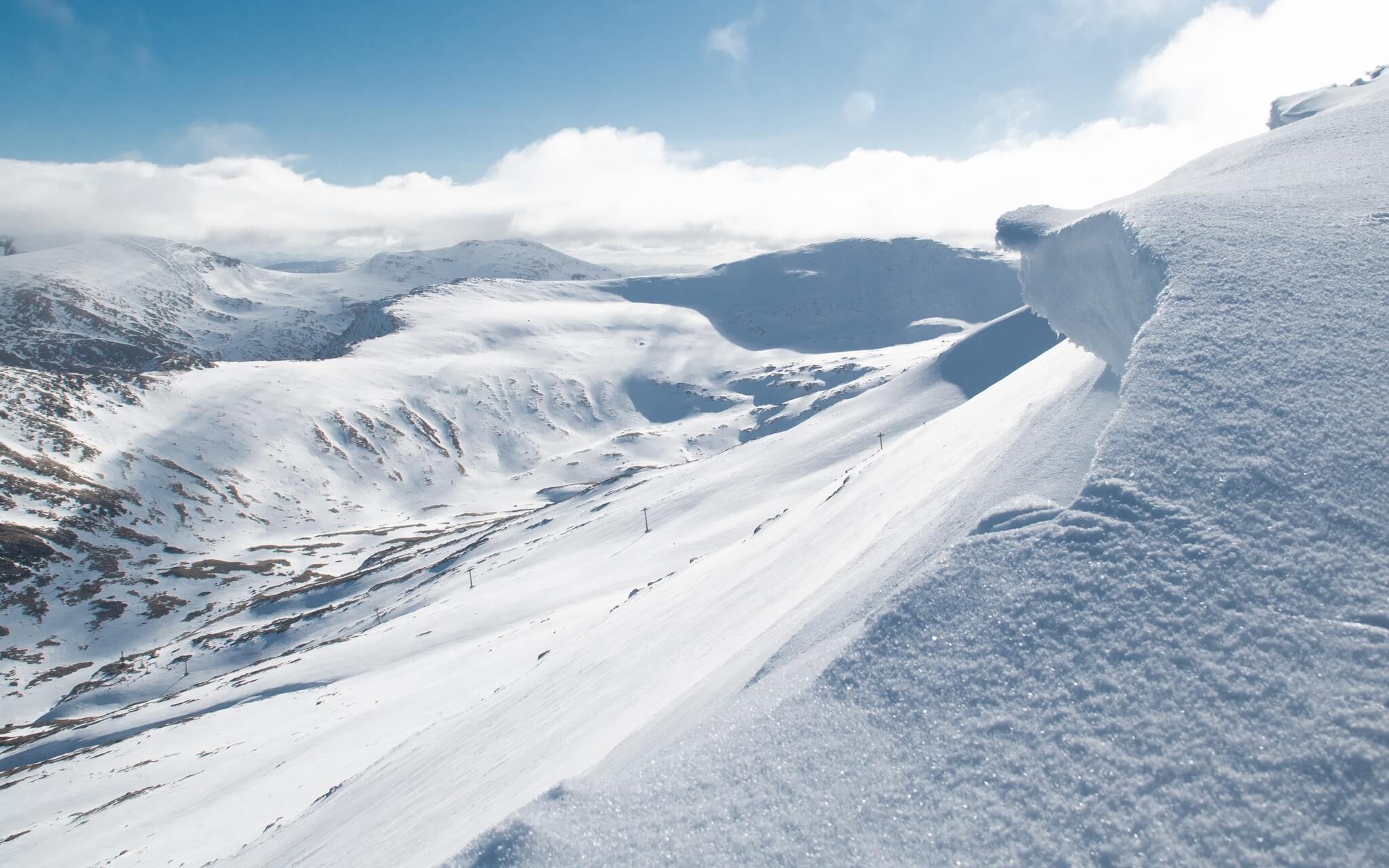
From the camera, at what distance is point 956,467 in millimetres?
9594

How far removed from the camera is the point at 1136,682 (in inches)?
132

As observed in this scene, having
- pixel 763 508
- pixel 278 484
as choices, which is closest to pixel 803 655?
pixel 763 508

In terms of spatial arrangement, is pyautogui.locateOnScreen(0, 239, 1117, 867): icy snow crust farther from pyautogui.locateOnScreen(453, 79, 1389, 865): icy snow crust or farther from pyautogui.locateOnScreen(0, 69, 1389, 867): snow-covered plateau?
pyautogui.locateOnScreen(453, 79, 1389, 865): icy snow crust

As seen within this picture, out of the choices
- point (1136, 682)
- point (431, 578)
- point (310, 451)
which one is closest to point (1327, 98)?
point (1136, 682)

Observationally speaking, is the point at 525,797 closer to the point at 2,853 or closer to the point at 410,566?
the point at 2,853

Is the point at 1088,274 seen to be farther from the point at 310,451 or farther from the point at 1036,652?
the point at 310,451

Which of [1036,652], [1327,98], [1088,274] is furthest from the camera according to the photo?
[1327,98]

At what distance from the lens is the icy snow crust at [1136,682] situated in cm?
292

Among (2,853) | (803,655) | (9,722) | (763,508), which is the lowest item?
(9,722)

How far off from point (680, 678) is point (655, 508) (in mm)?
35199

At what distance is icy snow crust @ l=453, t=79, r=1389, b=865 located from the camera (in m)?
2.92

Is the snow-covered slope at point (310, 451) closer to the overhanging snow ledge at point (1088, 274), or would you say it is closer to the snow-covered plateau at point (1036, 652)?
the snow-covered plateau at point (1036, 652)

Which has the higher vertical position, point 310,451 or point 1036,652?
point 1036,652

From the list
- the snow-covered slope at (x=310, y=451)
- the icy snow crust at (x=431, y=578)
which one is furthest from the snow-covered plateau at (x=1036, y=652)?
the snow-covered slope at (x=310, y=451)
